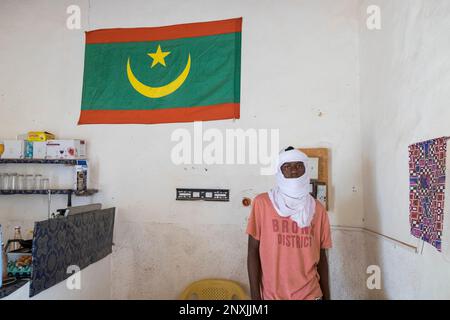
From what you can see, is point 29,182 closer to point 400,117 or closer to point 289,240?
point 289,240

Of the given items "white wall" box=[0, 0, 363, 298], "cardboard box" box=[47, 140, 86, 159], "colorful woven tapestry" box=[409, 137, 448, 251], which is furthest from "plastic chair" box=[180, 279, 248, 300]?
"cardboard box" box=[47, 140, 86, 159]

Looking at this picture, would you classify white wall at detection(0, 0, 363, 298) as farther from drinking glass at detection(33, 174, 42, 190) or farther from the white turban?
the white turban

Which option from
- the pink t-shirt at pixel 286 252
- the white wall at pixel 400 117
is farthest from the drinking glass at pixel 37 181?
the white wall at pixel 400 117

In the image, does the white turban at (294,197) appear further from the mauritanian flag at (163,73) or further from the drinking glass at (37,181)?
the drinking glass at (37,181)

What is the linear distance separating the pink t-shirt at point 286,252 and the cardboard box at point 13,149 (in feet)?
6.88

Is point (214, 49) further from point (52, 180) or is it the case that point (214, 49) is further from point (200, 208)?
point (52, 180)

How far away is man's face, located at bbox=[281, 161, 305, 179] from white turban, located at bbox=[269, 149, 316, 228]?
0.02 meters

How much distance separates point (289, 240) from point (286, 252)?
65 millimetres

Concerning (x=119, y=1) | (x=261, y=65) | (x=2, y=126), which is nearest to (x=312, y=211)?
(x=261, y=65)

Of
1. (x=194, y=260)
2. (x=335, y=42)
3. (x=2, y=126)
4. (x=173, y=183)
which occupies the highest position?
(x=335, y=42)

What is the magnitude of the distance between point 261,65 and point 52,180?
6.96 feet

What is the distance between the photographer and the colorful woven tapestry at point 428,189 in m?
1.20
